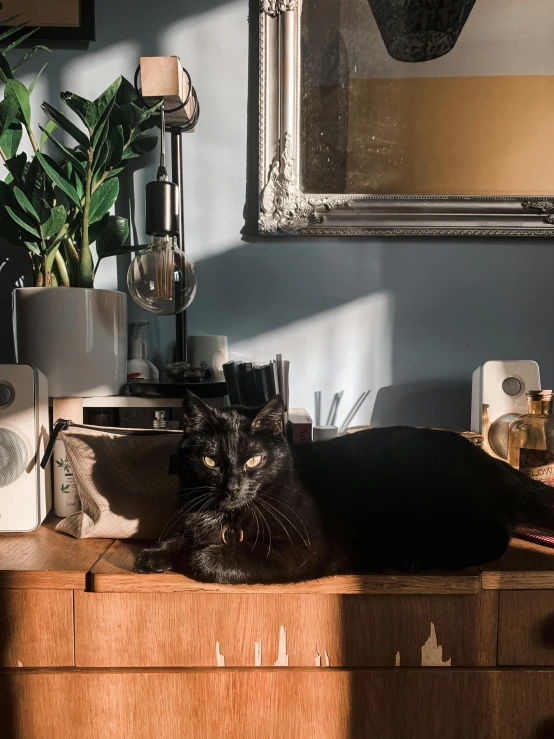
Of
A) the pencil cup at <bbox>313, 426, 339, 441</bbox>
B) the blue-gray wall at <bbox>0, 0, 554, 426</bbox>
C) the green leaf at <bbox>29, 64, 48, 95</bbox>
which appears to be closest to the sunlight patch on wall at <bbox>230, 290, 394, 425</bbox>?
the blue-gray wall at <bbox>0, 0, 554, 426</bbox>

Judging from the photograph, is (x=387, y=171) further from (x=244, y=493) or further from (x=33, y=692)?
(x=33, y=692)

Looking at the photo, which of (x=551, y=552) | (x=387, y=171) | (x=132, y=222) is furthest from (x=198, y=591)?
(x=387, y=171)

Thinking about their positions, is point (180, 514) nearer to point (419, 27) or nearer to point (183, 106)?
point (183, 106)

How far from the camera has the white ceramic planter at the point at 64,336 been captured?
3.15 ft

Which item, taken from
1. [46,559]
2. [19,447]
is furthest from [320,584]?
[19,447]

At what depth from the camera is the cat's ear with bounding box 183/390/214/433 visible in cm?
76

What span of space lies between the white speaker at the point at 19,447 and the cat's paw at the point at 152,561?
0.87 ft

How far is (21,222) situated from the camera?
0.99 m

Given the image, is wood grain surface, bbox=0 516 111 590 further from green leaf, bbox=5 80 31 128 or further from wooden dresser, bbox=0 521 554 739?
green leaf, bbox=5 80 31 128

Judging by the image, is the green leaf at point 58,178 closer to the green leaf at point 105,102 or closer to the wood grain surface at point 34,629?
the green leaf at point 105,102

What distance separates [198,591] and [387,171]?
0.99 m

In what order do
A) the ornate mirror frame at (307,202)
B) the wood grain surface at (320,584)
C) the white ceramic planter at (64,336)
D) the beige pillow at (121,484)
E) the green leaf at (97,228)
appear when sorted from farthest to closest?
the ornate mirror frame at (307,202) → the green leaf at (97,228) → the white ceramic planter at (64,336) → the beige pillow at (121,484) → the wood grain surface at (320,584)

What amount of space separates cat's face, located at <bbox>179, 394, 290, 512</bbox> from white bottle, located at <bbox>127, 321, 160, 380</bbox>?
41cm

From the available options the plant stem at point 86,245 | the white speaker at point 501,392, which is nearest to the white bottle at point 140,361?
the plant stem at point 86,245
